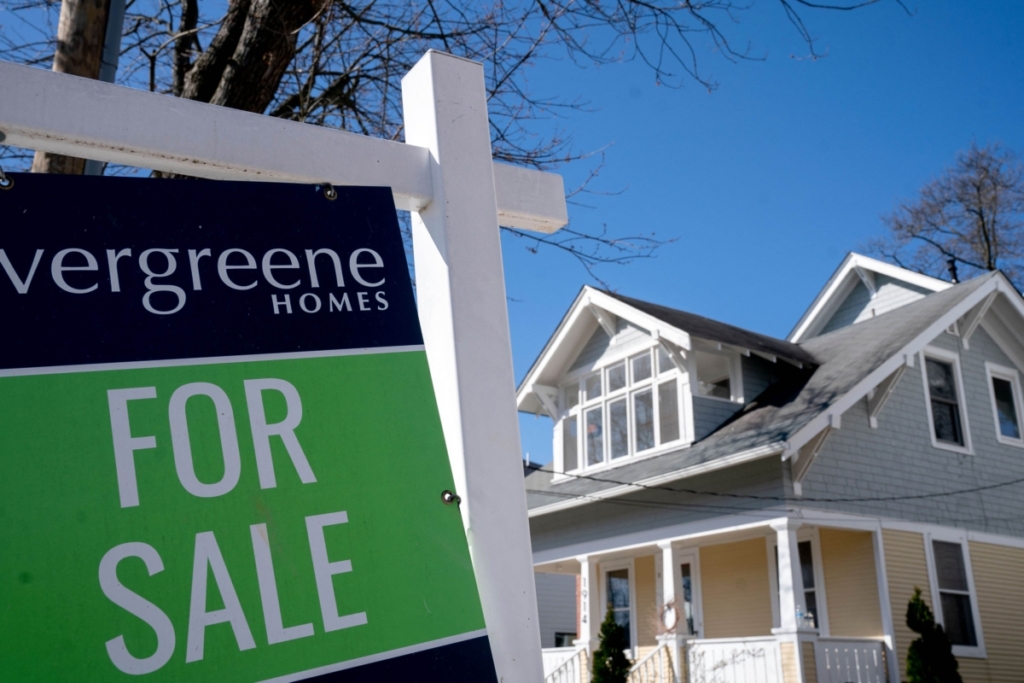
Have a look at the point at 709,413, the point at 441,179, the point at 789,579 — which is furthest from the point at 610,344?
the point at 441,179

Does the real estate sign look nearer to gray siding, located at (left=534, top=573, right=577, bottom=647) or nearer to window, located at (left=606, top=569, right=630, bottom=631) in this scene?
window, located at (left=606, top=569, right=630, bottom=631)

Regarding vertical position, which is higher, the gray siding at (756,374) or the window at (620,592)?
the gray siding at (756,374)

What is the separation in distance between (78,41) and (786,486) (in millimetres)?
9874

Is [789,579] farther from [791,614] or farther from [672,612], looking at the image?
[672,612]

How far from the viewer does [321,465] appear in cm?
148

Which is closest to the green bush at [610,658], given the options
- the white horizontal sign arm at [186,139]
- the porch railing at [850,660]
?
the porch railing at [850,660]

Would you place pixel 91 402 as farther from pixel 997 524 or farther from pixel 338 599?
pixel 997 524

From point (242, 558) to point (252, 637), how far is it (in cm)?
12

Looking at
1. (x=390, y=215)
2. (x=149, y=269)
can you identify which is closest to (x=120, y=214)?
(x=149, y=269)

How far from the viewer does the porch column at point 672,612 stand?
491 inches

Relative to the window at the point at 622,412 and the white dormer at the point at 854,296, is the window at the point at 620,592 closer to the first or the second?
the window at the point at 622,412

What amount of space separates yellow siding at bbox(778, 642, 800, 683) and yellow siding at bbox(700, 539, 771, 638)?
7.68ft

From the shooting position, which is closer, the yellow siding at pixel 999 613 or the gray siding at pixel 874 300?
the yellow siding at pixel 999 613

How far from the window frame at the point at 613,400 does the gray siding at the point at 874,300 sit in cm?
568
